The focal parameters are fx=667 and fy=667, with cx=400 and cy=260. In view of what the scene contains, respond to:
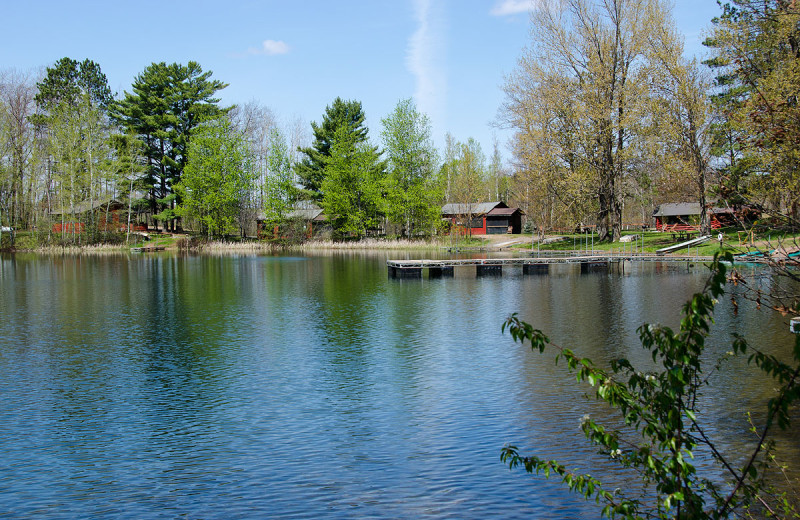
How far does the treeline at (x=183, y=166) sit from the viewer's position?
6931 cm

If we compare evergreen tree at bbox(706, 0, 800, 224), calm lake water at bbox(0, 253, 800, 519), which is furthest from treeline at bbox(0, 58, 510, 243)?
calm lake water at bbox(0, 253, 800, 519)

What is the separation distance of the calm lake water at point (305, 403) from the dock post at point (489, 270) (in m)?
12.2

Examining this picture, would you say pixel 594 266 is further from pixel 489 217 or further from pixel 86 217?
pixel 86 217

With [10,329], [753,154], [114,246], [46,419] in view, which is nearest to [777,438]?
[46,419]

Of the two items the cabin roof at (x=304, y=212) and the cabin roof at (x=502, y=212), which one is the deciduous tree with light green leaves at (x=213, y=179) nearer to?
the cabin roof at (x=304, y=212)

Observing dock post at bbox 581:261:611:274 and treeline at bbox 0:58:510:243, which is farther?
treeline at bbox 0:58:510:243

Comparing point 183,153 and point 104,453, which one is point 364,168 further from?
point 104,453

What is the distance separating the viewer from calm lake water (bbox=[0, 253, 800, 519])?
29.0 feet

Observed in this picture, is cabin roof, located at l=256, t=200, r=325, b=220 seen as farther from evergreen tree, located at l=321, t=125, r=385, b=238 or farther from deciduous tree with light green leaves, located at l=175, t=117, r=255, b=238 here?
deciduous tree with light green leaves, located at l=175, t=117, r=255, b=238

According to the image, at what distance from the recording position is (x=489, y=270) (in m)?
40.7

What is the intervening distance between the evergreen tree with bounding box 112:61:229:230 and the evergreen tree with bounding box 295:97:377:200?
11443mm

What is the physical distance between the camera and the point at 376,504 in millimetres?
8539

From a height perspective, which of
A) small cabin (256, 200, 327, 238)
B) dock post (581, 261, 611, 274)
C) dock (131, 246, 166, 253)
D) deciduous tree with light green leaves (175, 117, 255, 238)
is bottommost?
dock post (581, 261, 611, 274)

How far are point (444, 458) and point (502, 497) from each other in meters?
1.47
